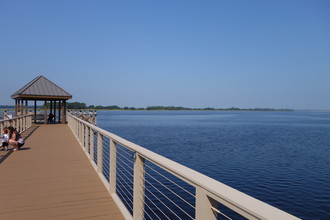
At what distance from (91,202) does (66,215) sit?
0.54 m

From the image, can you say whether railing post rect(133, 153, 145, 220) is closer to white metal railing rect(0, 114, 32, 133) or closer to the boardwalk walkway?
the boardwalk walkway

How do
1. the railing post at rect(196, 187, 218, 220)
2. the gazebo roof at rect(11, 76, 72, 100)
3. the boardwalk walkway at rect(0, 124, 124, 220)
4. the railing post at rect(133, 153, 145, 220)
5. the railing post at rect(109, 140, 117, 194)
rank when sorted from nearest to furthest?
the railing post at rect(196, 187, 218, 220), the railing post at rect(133, 153, 145, 220), the boardwalk walkway at rect(0, 124, 124, 220), the railing post at rect(109, 140, 117, 194), the gazebo roof at rect(11, 76, 72, 100)

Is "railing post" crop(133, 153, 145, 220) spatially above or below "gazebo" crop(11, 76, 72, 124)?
below

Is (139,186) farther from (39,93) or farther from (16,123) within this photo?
(39,93)

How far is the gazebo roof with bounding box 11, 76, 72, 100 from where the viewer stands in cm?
1967

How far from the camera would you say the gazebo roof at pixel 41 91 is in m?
19.7

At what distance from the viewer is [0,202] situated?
4.12 m

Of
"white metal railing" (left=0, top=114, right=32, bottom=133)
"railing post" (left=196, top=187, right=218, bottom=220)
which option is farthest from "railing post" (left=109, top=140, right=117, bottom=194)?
"white metal railing" (left=0, top=114, right=32, bottom=133)

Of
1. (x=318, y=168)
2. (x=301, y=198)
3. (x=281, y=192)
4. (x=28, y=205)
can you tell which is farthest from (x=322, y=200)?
(x=28, y=205)

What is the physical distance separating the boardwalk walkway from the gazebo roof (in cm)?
1317

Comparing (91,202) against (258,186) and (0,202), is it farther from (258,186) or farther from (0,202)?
(258,186)

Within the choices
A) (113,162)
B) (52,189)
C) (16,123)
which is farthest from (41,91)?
(113,162)

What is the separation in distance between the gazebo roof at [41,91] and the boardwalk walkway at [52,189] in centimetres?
1317

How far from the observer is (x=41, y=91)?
20.6 meters
